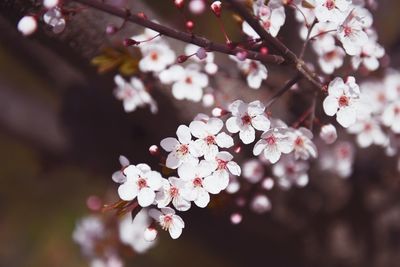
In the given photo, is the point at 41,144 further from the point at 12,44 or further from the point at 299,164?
the point at 299,164

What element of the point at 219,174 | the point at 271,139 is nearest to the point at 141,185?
the point at 219,174

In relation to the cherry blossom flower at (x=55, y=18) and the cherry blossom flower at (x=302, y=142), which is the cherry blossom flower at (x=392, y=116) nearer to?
the cherry blossom flower at (x=302, y=142)

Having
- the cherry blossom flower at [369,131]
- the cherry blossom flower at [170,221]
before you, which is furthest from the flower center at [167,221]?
the cherry blossom flower at [369,131]

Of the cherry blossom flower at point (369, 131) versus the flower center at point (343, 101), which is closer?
the flower center at point (343, 101)

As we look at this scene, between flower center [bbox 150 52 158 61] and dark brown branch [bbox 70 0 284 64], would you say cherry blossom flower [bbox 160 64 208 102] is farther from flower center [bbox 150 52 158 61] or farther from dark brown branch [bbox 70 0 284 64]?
dark brown branch [bbox 70 0 284 64]

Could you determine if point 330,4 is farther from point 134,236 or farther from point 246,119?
point 134,236
